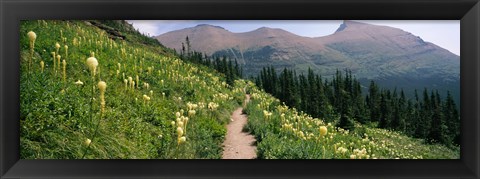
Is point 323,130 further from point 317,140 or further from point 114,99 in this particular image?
point 114,99

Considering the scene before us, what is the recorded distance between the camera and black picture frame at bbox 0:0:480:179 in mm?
3293

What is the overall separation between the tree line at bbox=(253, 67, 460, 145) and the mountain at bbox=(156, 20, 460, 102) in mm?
Answer: 80

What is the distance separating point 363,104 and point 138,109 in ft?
6.49

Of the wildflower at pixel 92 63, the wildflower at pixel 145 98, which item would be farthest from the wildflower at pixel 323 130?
the wildflower at pixel 92 63

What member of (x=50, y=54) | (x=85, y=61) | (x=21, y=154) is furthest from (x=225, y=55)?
(x=21, y=154)

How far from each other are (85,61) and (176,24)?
33.8 inches

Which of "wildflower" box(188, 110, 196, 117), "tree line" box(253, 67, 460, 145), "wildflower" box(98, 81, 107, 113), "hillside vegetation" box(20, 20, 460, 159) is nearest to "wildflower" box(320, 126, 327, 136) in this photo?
"hillside vegetation" box(20, 20, 460, 159)

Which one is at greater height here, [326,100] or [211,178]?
[326,100]

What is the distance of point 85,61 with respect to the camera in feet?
11.8

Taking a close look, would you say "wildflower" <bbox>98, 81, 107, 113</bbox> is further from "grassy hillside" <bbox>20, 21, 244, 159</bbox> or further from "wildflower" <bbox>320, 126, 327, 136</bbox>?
"wildflower" <bbox>320, 126, 327, 136</bbox>

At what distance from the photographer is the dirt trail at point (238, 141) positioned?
11.5ft

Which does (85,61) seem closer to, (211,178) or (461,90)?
(211,178)


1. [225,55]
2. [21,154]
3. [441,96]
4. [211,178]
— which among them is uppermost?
[225,55]
